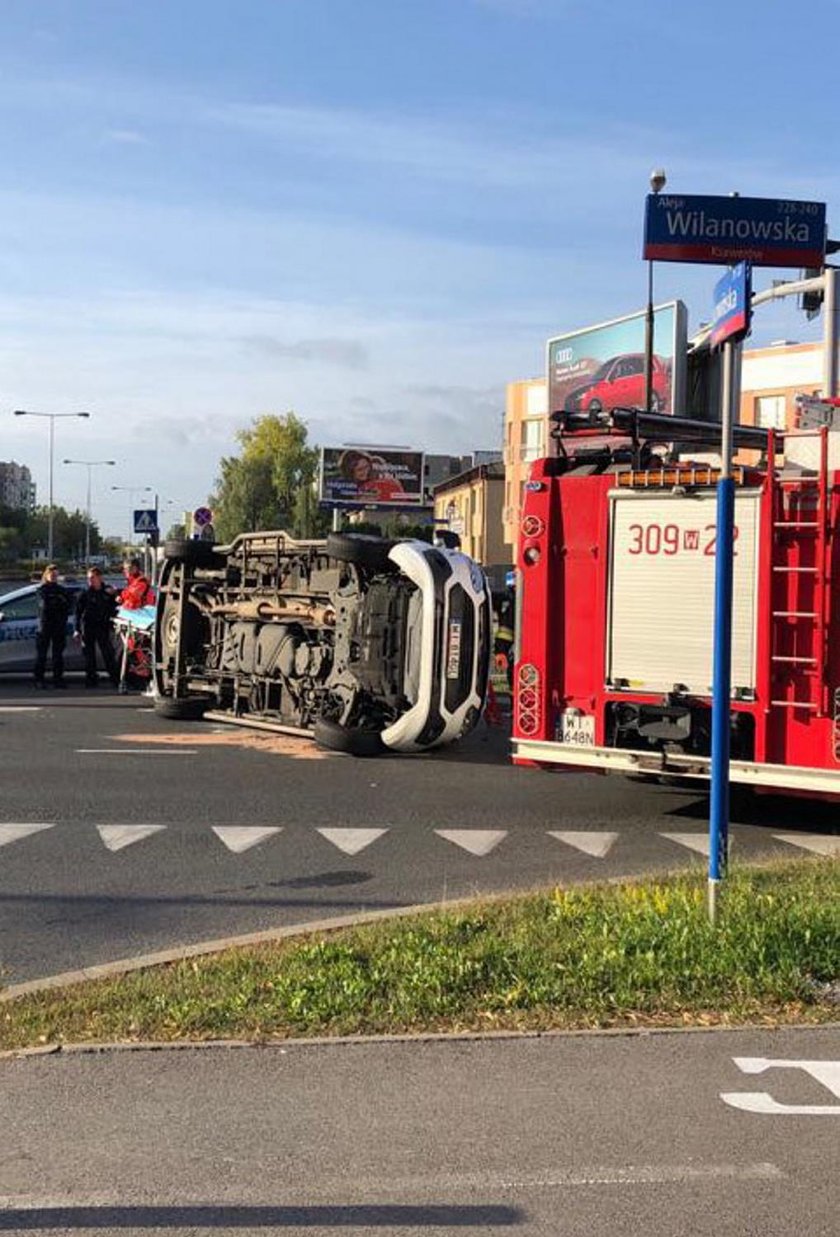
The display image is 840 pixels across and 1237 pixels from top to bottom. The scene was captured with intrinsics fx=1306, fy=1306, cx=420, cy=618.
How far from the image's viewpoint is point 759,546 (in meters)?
8.91

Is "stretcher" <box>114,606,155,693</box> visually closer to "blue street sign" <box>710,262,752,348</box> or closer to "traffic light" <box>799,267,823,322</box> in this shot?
"traffic light" <box>799,267,823,322</box>

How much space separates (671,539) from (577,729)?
157 centimetres

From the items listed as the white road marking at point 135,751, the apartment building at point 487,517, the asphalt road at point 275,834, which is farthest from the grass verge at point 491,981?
the apartment building at point 487,517

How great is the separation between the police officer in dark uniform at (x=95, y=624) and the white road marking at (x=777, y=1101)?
15.6m

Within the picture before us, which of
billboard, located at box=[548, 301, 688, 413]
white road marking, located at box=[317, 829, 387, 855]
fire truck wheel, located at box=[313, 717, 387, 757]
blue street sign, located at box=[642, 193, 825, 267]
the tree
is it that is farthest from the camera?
the tree

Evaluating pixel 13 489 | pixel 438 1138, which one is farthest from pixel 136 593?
pixel 13 489

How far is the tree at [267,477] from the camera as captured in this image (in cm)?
8400

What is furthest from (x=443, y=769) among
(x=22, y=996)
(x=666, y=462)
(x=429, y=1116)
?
(x=429, y=1116)

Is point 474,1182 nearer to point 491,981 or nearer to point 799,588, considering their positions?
point 491,981

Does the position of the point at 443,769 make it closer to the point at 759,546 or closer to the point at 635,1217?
the point at 759,546

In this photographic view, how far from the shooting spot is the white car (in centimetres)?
1212

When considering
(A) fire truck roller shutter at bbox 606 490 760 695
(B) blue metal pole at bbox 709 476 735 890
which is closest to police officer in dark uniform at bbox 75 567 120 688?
(A) fire truck roller shutter at bbox 606 490 760 695

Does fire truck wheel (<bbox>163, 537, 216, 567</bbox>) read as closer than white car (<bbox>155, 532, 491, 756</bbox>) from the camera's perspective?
No

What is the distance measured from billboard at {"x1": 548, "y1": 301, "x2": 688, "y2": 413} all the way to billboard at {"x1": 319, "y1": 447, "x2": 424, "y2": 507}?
11252mm
